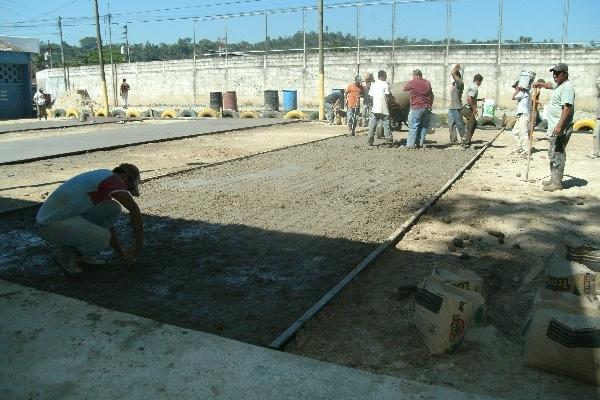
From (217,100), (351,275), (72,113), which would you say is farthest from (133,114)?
(351,275)

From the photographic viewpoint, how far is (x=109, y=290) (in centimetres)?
440

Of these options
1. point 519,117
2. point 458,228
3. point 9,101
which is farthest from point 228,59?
point 458,228

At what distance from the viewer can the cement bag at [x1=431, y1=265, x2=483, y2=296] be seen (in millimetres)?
3668

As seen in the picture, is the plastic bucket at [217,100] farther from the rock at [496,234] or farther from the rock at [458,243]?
the rock at [458,243]

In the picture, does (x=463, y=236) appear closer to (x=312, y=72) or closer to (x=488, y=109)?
(x=488, y=109)

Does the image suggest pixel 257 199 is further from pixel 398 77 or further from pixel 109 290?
pixel 398 77

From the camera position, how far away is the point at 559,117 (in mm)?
7742

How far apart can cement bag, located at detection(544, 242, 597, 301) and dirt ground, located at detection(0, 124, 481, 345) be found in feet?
5.75

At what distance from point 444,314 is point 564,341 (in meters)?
0.68

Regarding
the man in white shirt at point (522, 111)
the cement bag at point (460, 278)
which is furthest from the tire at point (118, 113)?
the cement bag at point (460, 278)

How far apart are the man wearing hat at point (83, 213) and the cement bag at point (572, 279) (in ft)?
10.8

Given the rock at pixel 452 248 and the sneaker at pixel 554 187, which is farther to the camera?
the sneaker at pixel 554 187

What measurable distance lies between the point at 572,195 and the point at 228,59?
87.0 feet

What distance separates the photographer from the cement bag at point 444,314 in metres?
3.31
